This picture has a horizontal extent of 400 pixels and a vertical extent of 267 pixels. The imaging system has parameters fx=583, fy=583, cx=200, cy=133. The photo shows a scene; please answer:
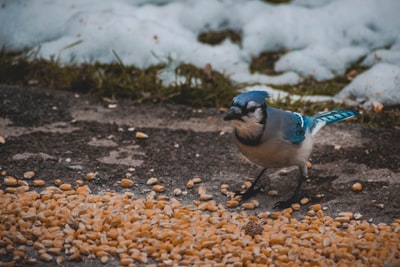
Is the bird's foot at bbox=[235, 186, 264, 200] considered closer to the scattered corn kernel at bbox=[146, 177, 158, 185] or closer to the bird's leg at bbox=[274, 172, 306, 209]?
the bird's leg at bbox=[274, 172, 306, 209]

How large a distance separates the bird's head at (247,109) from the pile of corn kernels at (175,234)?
591 mm

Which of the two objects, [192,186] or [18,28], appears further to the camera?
[18,28]

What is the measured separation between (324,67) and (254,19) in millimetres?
1014

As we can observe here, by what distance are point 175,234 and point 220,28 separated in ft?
11.5

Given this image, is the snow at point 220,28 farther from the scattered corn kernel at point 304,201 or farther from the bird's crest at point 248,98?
the bird's crest at point 248,98

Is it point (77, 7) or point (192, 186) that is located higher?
point (77, 7)

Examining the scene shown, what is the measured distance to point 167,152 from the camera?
14.5ft

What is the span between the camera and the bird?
11.2 feet

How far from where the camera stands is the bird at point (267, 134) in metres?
3.41

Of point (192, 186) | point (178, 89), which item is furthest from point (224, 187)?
point (178, 89)

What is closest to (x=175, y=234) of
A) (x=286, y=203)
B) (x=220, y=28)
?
(x=286, y=203)

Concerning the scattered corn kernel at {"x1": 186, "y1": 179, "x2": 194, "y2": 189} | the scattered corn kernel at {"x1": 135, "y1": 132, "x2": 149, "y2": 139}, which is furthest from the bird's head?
the scattered corn kernel at {"x1": 135, "y1": 132, "x2": 149, "y2": 139}

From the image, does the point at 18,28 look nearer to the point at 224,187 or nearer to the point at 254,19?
the point at 254,19

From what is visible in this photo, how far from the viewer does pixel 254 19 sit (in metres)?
6.30
